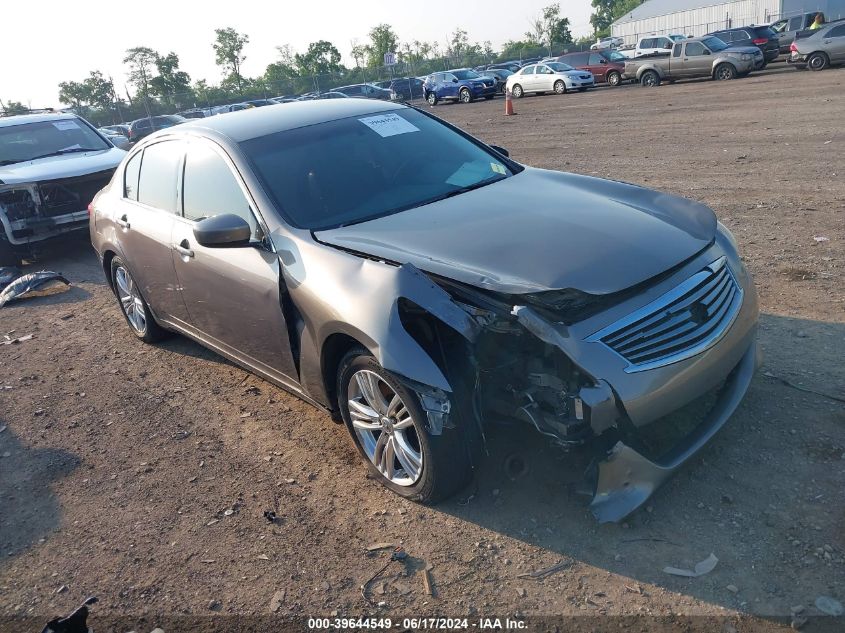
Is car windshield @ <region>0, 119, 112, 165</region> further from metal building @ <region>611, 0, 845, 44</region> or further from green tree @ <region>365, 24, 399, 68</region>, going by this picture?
green tree @ <region>365, 24, 399, 68</region>

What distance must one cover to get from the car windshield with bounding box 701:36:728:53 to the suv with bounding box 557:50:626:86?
447cm

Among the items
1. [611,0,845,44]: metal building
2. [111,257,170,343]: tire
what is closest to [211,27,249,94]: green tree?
[611,0,845,44]: metal building

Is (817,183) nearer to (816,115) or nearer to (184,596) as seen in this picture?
(816,115)

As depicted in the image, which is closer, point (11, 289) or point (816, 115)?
point (11, 289)

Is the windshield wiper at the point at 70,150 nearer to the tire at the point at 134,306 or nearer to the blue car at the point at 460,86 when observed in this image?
the tire at the point at 134,306

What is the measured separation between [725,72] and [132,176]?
80.3 feet

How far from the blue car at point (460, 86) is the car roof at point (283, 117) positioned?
30838mm

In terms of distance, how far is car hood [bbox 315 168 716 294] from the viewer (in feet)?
10.4

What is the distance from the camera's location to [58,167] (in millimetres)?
9680

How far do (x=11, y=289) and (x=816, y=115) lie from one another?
13.5 m

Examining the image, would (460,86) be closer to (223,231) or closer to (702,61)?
(702,61)

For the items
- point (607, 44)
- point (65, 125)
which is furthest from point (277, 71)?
point (65, 125)

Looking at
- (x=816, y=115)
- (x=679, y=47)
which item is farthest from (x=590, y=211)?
(x=679, y=47)

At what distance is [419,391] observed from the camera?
3.18 meters
